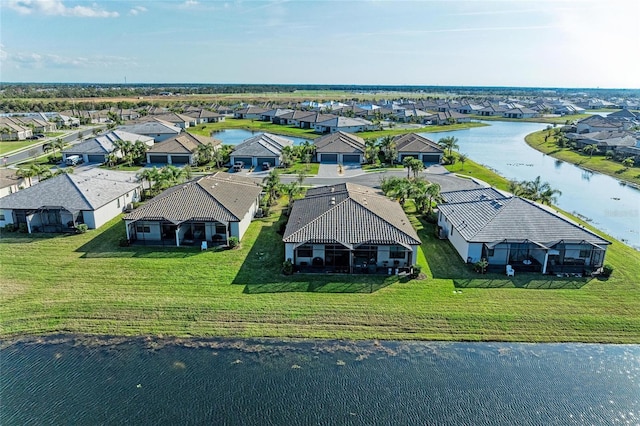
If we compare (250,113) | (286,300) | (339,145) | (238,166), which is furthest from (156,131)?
(286,300)

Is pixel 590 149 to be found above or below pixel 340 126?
below

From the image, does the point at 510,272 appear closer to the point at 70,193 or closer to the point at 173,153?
the point at 70,193

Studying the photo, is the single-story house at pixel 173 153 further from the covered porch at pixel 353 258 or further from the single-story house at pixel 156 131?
the covered porch at pixel 353 258

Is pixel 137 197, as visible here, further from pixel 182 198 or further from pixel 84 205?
pixel 182 198

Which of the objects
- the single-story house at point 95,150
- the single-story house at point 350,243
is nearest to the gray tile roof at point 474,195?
the single-story house at point 350,243

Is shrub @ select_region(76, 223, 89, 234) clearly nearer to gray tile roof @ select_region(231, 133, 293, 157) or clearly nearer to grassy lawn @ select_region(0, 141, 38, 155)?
gray tile roof @ select_region(231, 133, 293, 157)

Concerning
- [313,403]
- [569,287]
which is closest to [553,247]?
[569,287]

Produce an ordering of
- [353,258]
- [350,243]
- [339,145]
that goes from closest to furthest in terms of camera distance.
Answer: [350,243] → [353,258] → [339,145]
